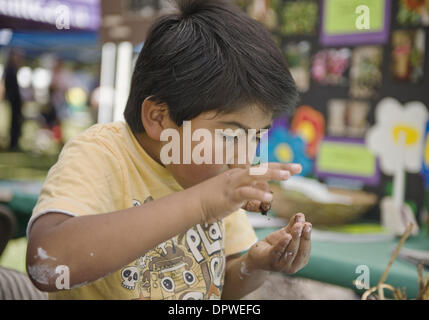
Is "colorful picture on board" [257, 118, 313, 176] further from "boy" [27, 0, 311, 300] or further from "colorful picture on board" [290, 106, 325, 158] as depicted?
"boy" [27, 0, 311, 300]

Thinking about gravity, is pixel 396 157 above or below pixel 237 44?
below

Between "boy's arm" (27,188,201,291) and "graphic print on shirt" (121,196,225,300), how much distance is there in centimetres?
15

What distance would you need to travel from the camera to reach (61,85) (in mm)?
2979

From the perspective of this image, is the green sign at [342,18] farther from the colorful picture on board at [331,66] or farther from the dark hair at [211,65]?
the dark hair at [211,65]

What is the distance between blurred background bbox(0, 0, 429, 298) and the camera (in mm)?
1391

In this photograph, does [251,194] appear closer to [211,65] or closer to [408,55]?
[211,65]

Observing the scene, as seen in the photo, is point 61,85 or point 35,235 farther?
point 61,85

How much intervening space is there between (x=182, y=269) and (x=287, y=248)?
0.18 meters

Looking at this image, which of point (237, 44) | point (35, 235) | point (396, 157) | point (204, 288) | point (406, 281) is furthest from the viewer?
point (396, 157)

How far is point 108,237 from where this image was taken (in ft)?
1.73

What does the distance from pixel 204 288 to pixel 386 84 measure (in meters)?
1.19

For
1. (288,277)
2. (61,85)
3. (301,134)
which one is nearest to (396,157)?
(301,134)

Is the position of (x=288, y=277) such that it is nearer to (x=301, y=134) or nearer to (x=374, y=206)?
(x=374, y=206)

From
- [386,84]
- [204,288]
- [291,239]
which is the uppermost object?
[386,84]
